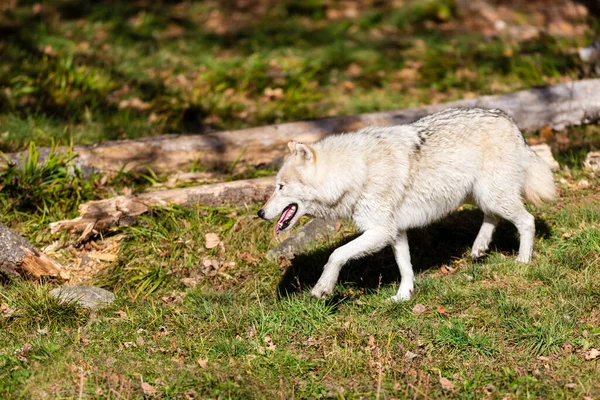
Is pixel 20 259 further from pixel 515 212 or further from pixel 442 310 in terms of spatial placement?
pixel 515 212

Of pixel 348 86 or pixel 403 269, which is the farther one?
pixel 348 86

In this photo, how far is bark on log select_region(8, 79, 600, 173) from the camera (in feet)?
29.1

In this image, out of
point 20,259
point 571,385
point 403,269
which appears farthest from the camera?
point 20,259

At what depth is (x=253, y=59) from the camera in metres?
12.8

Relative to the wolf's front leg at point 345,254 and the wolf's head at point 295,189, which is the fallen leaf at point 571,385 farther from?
the wolf's head at point 295,189

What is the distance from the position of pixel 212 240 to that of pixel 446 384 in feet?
10.9

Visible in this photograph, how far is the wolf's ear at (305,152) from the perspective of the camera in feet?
20.4

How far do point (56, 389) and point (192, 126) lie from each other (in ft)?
19.8

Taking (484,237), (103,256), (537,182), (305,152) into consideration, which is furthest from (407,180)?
(103,256)

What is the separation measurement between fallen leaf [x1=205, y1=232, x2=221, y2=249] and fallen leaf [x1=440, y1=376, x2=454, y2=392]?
3.18m

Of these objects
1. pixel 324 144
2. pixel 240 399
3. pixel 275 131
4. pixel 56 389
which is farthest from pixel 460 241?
pixel 56 389

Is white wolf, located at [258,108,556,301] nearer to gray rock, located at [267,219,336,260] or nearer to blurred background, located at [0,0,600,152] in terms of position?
gray rock, located at [267,219,336,260]

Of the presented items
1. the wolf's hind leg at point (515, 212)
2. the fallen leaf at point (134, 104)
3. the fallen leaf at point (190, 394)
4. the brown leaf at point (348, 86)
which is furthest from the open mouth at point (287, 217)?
the brown leaf at point (348, 86)

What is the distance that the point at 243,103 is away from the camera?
11.5 meters
